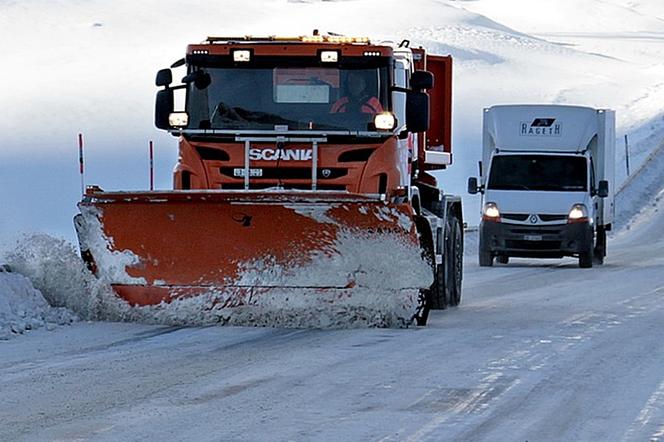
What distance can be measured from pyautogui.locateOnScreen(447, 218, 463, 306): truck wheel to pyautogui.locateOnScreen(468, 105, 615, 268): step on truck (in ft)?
25.5

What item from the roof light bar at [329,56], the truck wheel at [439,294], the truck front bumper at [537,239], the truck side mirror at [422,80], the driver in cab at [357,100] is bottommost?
the truck wheel at [439,294]

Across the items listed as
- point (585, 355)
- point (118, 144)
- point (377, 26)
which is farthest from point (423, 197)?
point (377, 26)

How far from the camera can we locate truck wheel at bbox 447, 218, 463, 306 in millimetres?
15154

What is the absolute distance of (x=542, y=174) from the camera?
23781 millimetres

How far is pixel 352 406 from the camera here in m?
8.19

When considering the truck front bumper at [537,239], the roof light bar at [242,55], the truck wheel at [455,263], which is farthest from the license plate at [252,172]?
the truck front bumper at [537,239]

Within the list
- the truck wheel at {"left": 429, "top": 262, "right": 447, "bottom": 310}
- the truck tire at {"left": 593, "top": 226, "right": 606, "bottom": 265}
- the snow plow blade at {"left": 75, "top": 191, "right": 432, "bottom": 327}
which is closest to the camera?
the snow plow blade at {"left": 75, "top": 191, "right": 432, "bottom": 327}

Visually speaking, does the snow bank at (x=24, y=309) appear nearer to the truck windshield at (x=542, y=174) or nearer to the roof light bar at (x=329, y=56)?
the roof light bar at (x=329, y=56)

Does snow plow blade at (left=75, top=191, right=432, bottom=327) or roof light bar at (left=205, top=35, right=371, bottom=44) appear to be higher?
roof light bar at (left=205, top=35, right=371, bottom=44)

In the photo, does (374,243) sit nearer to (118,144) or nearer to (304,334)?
(304,334)

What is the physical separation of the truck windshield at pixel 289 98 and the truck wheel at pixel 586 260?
1117 centimetres

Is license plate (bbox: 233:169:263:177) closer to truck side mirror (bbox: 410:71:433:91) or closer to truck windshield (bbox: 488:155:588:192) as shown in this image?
truck side mirror (bbox: 410:71:433:91)

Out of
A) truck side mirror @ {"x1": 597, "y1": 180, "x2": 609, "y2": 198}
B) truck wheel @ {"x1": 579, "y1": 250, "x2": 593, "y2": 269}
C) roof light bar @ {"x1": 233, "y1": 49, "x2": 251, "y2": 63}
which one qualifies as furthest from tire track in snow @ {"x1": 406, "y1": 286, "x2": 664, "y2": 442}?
truck side mirror @ {"x1": 597, "y1": 180, "x2": 609, "y2": 198}

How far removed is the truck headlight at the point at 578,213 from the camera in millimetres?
23469
